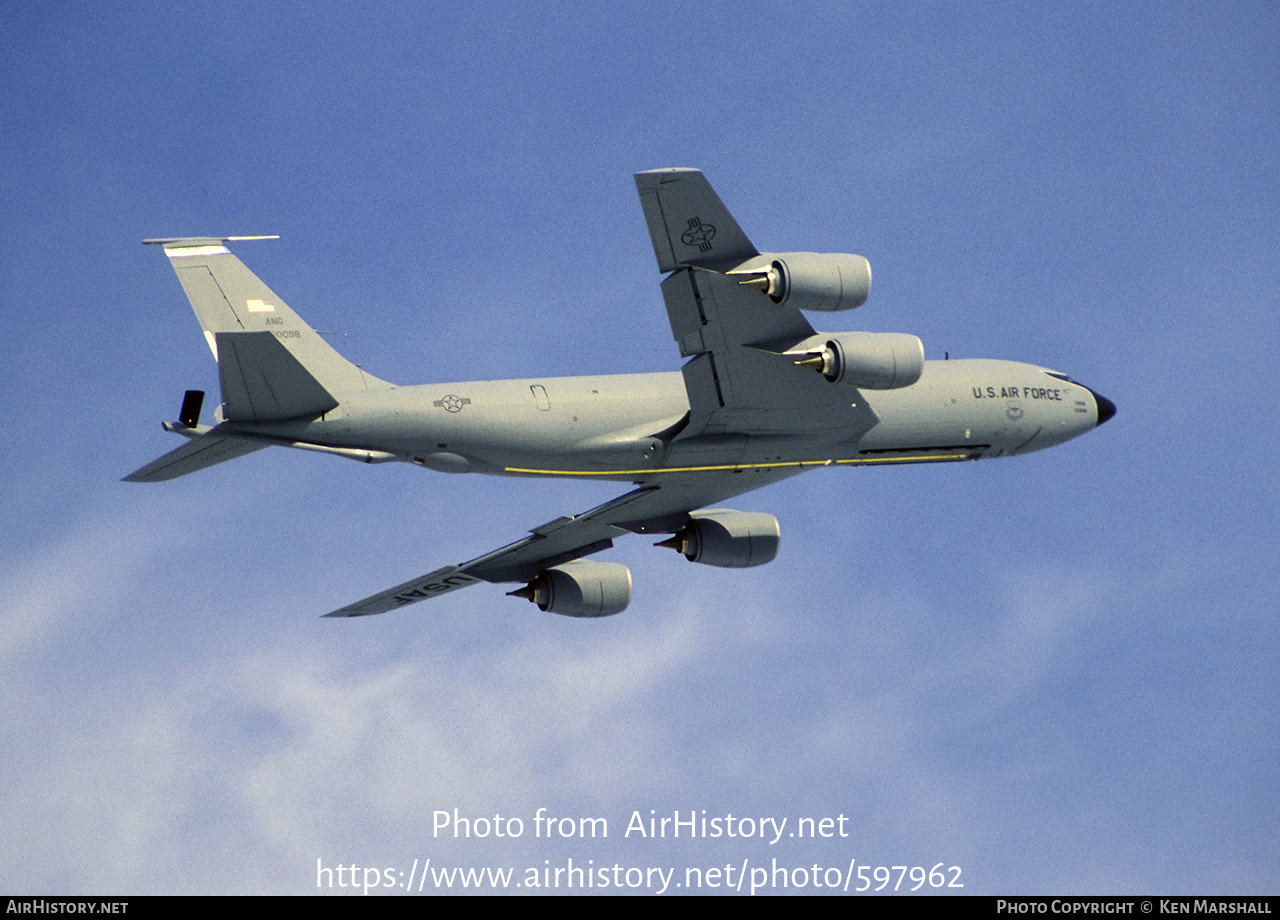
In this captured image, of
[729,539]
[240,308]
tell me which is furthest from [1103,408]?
[240,308]

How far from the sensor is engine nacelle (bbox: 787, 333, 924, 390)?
122 feet

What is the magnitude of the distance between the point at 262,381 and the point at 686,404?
33.4 feet

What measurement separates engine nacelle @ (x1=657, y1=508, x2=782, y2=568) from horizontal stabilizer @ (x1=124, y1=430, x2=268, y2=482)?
12.4 meters

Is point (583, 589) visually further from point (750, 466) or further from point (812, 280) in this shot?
point (812, 280)

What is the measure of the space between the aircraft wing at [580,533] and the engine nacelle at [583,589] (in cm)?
43

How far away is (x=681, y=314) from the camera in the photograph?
36219mm

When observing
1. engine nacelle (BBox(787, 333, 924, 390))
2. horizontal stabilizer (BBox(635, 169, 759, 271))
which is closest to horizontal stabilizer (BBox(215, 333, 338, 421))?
horizontal stabilizer (BBox(635, 169, 759, 271))

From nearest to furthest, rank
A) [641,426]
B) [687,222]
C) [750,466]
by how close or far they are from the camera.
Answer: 1. [687,222]
2. [641,426]
3. [750,466]

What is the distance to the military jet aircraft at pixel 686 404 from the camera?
114ft

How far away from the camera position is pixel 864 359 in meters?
37.2

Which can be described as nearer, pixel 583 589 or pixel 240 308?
pixel 240 308

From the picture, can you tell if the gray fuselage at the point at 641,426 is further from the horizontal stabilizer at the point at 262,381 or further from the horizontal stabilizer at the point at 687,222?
the horizontal stabilizer at the point at 687,222
